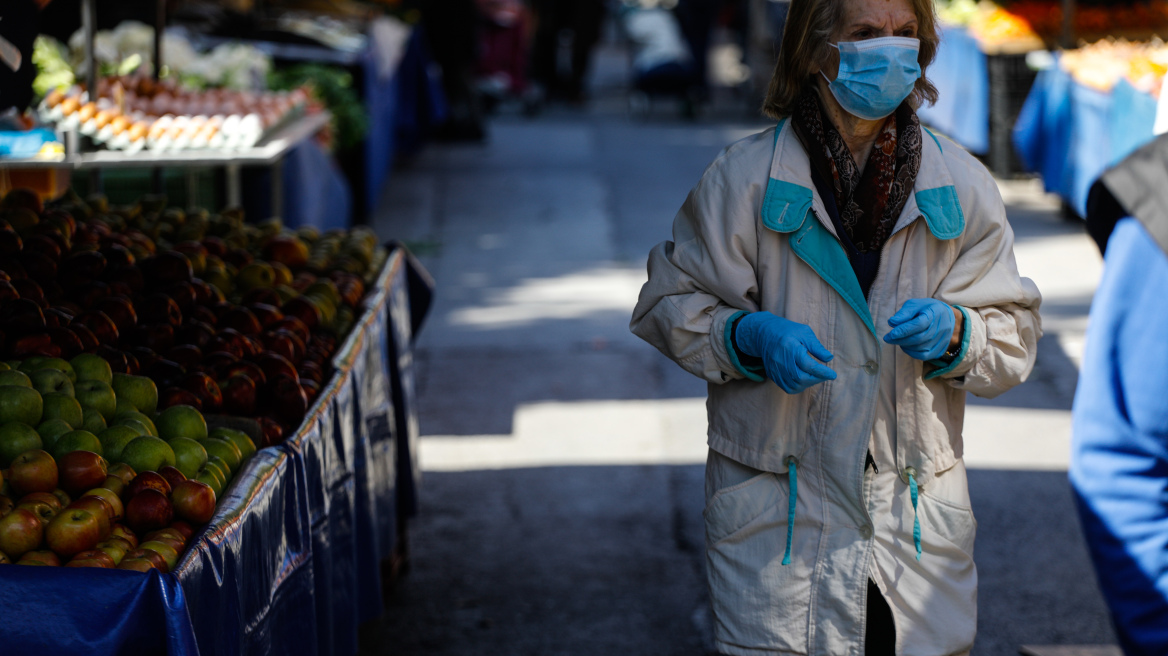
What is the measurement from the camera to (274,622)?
8.80 feet

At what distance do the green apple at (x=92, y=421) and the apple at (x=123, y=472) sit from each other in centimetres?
19

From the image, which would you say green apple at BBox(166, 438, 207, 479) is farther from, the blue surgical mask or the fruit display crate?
the blue surgical mask

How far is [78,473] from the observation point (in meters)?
2.46

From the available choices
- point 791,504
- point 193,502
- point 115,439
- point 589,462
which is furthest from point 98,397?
point 589,462

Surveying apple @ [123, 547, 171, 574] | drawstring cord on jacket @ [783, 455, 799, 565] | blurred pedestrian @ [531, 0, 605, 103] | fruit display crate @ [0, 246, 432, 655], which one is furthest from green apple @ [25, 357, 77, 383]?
blurred pedestrian @ [531, 0, 605, 103]

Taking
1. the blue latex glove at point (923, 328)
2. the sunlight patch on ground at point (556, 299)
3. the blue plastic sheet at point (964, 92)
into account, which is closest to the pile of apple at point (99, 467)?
the blue latex glove at point (923, 328)

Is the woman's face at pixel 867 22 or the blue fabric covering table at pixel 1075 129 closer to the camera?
the woman's face at pixel 867 22

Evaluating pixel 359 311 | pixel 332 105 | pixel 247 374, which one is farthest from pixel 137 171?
pixel 247 374

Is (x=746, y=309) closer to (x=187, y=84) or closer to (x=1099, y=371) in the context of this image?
(x=1099, y=371)

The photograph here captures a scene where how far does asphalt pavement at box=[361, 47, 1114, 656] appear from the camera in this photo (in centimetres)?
407

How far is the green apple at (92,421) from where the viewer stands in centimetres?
273

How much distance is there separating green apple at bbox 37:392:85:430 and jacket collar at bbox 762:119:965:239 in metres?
1.61

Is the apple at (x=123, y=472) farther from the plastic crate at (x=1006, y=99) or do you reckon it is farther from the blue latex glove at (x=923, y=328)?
the plastic crate at (x=1006, y=99)

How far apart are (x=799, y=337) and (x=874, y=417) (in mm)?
272
